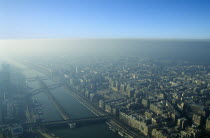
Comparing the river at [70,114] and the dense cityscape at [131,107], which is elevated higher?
the dense cityscape at [131,107]

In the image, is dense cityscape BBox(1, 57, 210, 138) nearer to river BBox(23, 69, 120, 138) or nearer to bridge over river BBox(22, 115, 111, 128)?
bridge over river BBox(22, 115, 111, 128)

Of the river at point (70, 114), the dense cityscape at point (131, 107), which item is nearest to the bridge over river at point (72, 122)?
the dense cityscape at point (131, 107)

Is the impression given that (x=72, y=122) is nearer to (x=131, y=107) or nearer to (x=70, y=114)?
(x=70, y=114)

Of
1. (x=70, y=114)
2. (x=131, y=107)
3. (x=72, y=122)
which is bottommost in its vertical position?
(x=70, y=114)

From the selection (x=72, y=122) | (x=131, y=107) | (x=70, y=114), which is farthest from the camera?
(x=131, y=107)

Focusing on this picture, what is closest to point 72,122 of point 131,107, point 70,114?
point 70,114

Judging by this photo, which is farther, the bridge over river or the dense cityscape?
the bridge over river

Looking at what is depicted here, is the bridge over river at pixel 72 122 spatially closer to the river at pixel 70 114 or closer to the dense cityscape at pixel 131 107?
the dense cityscape at pixel 131 107

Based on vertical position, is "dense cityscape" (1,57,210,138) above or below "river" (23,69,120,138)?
above

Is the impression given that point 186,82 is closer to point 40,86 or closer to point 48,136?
point 40,86

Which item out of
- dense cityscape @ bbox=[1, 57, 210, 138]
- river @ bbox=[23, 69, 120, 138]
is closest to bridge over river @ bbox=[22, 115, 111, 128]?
dense cityscape @ bbox=[1, 57, 210, 138]

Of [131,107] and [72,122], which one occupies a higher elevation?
[131,107]

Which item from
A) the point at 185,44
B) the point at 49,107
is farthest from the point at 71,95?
the point at 185,44
